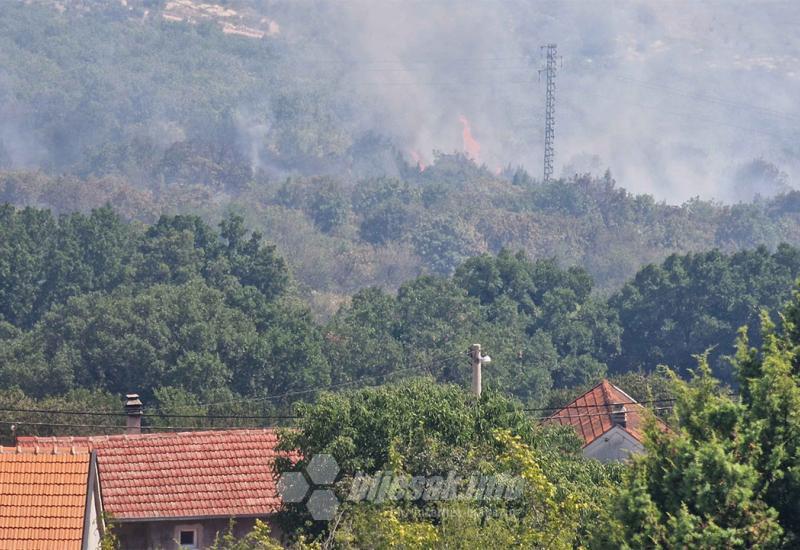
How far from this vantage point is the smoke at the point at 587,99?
598 feet

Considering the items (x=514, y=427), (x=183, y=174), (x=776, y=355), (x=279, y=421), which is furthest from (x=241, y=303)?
(x=183, y=174)

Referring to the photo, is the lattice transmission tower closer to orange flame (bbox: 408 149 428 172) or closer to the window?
orange flame (bbox: 408 149 428 172)

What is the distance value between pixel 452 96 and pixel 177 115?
26.2 meters

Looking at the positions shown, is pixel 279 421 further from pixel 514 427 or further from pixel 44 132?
pixel 44 132

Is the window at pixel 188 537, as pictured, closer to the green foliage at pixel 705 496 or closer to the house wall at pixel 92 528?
the house wall at pixel 92 528

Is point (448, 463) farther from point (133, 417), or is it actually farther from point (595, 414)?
point (595, 414)

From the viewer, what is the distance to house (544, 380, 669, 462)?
45.6 meters

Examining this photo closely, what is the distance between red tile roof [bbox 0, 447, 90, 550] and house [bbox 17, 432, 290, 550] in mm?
6859

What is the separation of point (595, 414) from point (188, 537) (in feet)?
50.8

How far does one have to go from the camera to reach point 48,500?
25859mm

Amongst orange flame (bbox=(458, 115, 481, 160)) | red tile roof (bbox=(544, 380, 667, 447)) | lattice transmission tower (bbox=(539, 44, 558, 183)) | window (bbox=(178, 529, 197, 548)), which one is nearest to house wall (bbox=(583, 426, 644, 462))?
red tile roof (bbox=(544, 380, 667, 447))

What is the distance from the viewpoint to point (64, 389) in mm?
66125

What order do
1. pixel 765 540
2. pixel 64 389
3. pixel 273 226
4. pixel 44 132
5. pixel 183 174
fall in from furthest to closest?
1. pixel 44 132
2. pixel 183 174
3. pixel 273 226
4. pixel 64 389
5. pixel 765 540

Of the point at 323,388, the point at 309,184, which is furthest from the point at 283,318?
the point at 309,184
